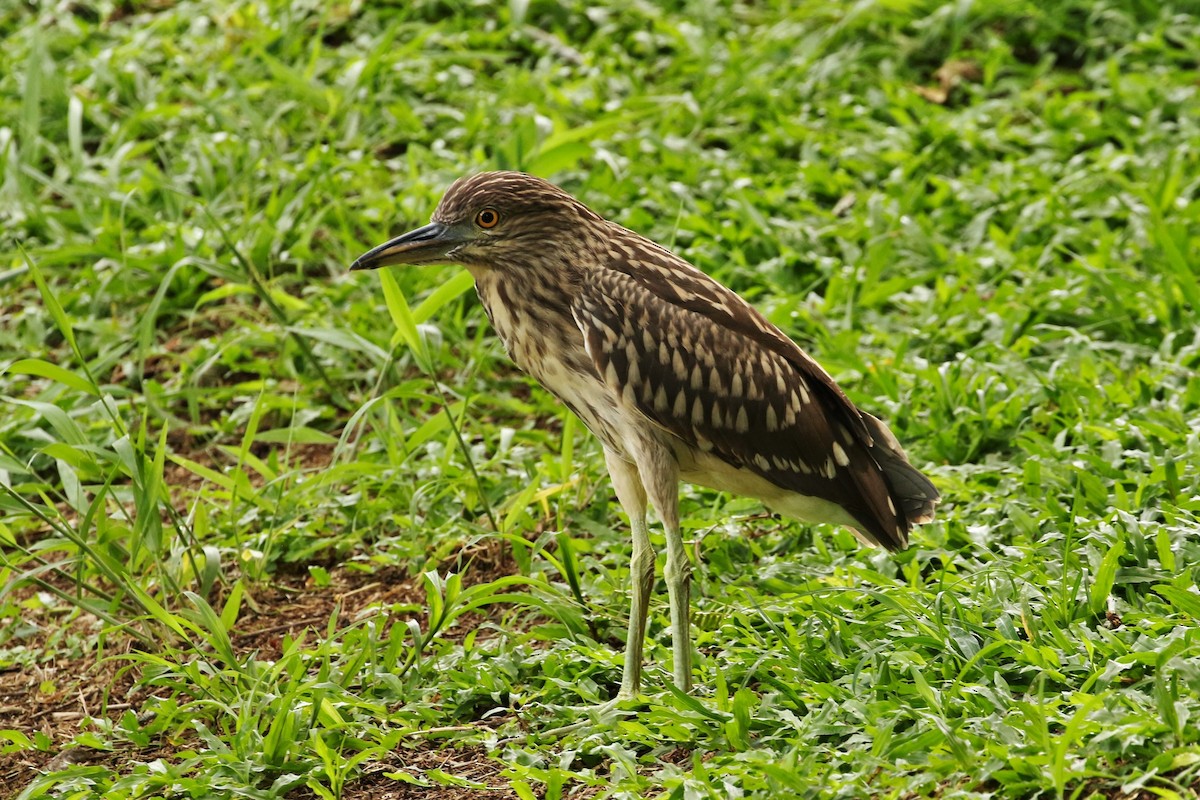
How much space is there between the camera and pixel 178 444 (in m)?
6.23

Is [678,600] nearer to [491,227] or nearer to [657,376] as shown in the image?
[657,376]

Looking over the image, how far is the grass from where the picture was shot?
160 inches

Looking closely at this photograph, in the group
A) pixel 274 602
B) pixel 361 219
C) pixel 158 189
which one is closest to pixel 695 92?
pixel 361 219

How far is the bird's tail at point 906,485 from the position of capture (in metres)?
4.60

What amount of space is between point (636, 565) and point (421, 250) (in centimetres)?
117

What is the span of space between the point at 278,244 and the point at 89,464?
2.39 metres

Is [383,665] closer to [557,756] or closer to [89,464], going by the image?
[557,756]

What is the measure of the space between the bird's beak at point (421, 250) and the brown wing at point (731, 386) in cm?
45

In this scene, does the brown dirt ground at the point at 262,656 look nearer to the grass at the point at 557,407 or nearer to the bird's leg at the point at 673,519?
the grass at the point at 557,407

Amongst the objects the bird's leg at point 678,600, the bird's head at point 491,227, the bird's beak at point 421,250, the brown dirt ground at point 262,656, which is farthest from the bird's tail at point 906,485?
the bird's beak at point 421,250

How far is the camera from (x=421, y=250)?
4504 millimetres

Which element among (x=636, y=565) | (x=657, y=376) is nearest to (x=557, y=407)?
(x=636, y=565)

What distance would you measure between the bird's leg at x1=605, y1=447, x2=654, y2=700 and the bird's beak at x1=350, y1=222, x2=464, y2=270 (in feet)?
2.62

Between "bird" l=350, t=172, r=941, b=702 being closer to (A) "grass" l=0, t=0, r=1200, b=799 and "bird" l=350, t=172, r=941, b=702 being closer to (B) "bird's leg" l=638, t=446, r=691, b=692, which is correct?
(B) "bird's leg" l=638, t=446, r=691, b=692
